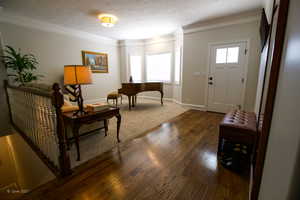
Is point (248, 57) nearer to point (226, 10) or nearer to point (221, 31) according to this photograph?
point (221, 31)

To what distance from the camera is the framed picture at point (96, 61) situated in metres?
4.98

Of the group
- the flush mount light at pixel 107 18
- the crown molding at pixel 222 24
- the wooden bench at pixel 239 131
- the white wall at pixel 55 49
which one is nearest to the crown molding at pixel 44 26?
the white wall at pixel 55 49

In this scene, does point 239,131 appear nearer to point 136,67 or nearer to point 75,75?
point 75,75

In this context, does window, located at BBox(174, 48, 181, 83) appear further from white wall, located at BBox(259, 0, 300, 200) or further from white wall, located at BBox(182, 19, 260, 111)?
white wall, located at BBox(259, 0, 300, 200)

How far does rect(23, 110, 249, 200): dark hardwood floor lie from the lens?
4.36 ft

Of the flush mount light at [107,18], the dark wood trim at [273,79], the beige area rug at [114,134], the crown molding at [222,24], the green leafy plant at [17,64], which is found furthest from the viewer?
the flush mount light at [107,18]

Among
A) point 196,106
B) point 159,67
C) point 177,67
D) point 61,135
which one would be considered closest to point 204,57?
point 177,67

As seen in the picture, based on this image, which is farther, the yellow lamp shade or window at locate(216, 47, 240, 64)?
window at locate(216, 47, 240, 64)

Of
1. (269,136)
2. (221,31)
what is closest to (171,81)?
(221,31)

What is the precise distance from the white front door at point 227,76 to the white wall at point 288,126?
10.9ft

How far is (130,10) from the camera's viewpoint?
3.14m

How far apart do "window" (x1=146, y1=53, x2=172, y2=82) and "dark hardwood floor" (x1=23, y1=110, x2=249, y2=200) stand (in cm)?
384

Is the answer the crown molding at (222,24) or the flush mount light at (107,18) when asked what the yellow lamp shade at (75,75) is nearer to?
the flush mount light at (107,18)

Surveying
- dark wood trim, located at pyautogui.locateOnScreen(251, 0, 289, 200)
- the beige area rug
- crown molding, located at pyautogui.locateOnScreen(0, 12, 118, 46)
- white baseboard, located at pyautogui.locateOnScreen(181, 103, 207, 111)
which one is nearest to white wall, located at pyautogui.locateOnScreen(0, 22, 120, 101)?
crown molding, located at pyautogui.locateOnScreen(0, 12, 118, 46)
